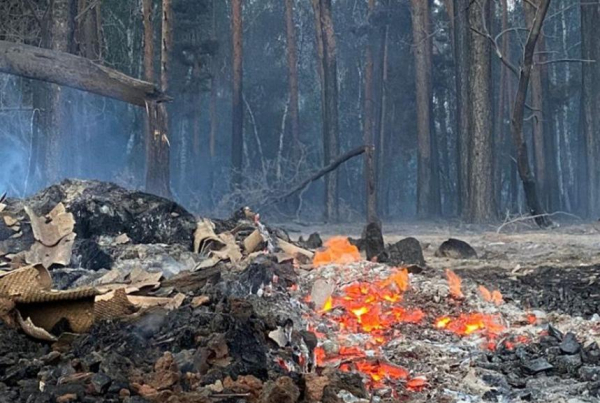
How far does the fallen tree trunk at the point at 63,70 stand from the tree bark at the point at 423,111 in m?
14.3

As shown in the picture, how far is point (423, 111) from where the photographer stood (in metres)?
26.8

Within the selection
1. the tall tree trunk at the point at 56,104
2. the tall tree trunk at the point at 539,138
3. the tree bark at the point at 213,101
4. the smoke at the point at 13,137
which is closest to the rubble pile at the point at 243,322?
the tall tree trunk at the point at 56,104

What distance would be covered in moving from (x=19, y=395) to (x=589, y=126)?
68.4 feet

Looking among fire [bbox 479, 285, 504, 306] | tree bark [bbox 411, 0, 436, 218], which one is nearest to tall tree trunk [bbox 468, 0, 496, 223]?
tree bark [bbox 411, 0, 436, 218]

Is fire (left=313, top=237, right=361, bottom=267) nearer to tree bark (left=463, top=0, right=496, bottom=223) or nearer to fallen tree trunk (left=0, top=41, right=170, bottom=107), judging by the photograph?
fallen tree trunk (left=0, top=41, right=170, bottom=107)

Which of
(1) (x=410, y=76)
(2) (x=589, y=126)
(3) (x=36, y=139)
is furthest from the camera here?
(1) (x=410, y=76)

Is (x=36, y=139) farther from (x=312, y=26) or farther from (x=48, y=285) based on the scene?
(x=312, y=26)

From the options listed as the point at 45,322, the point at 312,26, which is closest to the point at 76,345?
the point at 45,322

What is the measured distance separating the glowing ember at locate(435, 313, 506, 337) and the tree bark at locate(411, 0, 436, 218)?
17.4 meters

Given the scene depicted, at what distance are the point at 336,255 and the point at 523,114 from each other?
6920 millimetres

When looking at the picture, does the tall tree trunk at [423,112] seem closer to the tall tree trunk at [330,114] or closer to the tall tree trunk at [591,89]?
the tall tree trunk at [330,114]

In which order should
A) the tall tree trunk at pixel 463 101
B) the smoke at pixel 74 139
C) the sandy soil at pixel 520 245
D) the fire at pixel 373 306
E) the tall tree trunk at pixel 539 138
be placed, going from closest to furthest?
the fire at pixel 373 306, the sandy soil at pixel 520 245, the tall tree trunk at pixel 463 101, the smoke at pixel 74 139, the tall tree trunk at pixel 539 138

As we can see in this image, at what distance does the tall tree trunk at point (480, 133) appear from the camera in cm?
1706

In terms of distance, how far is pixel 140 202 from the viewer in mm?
10078
